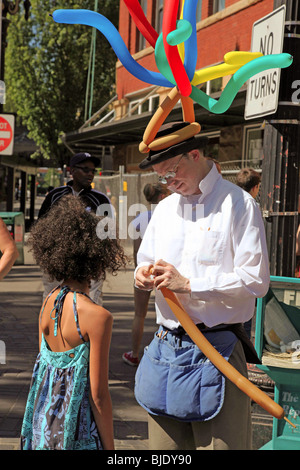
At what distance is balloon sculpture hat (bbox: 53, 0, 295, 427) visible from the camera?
9.02 feet

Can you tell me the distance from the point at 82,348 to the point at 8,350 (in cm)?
444

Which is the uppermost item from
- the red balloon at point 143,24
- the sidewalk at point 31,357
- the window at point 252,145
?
the window at point 252,145

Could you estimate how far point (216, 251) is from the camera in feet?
9.35

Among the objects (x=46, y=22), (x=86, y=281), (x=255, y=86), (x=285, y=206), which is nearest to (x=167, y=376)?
(x=86, y=281)

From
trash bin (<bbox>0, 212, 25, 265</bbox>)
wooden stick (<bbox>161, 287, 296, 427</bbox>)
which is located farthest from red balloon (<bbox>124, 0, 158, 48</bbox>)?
trash bin (<bbox>0, 212, 25, 265</bbox>)

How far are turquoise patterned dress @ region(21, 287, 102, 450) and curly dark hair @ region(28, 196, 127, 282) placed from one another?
0.20 m

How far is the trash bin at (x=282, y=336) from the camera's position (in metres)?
3.90

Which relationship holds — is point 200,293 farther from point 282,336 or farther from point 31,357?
point 31,357

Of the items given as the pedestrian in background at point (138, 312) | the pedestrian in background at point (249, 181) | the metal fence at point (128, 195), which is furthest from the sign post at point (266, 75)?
the metal fence at point (128, 195)

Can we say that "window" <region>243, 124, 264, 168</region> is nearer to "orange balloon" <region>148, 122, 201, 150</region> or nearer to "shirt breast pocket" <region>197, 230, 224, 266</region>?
"orange balloon" <region>148, 122, 201, 150</region>

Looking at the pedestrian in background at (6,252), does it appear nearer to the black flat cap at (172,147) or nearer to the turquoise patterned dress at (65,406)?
the turquoise patterned dress at (65,406)

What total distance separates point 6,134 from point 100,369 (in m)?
8.34

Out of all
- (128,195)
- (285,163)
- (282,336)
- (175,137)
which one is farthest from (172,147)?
(128,195)
